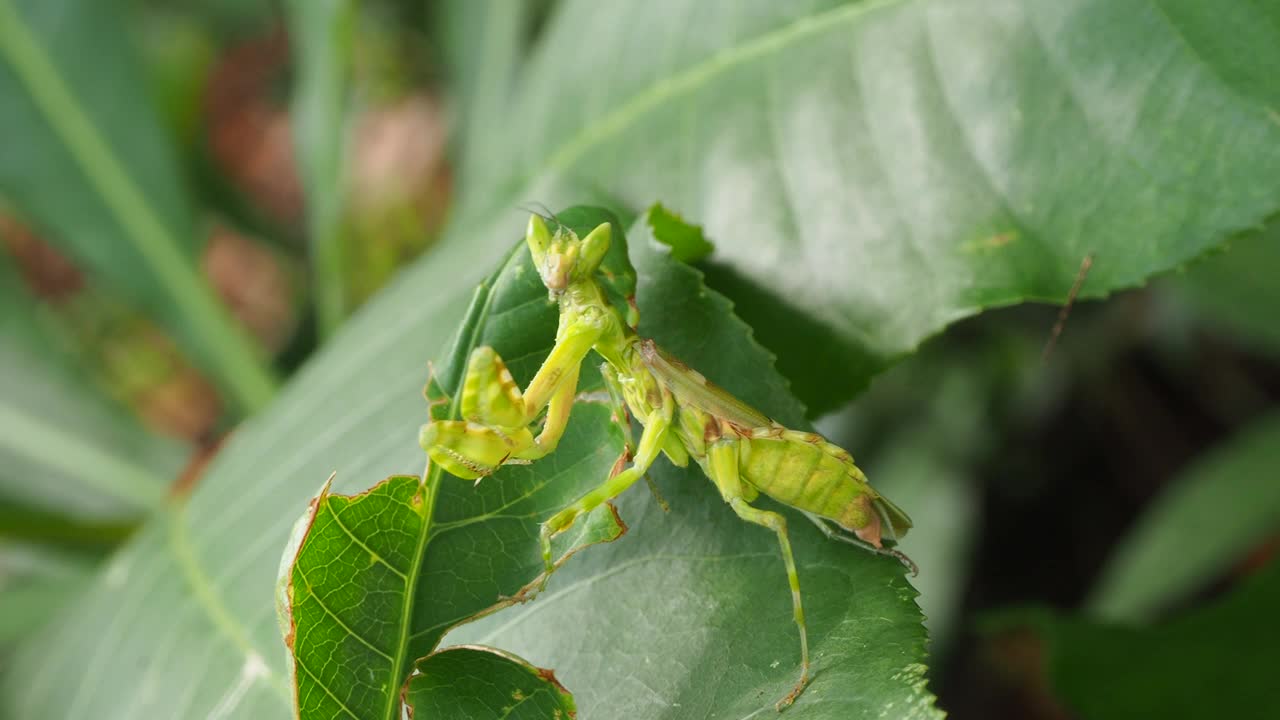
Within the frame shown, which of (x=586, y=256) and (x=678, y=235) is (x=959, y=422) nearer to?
(x=678, y=235)

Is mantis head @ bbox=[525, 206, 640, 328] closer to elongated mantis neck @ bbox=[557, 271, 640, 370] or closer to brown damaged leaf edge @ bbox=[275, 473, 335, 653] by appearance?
elongated mantis neck @ bbox=[557, 271, 640, 370]

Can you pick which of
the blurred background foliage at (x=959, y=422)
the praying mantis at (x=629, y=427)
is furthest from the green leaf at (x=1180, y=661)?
the praying mantis at (x=629, y=427)

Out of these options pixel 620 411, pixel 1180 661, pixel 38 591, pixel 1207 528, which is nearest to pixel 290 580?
pixel 620 411

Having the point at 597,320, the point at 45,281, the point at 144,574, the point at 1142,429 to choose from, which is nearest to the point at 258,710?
the point at 597,320

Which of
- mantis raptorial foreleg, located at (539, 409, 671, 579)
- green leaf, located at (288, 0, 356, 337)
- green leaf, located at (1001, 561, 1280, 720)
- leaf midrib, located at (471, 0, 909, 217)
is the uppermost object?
green leaf, located at (288, 0, 356, 337)

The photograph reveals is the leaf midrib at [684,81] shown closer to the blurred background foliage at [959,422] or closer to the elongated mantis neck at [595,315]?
the elongated mantis neck at [595,315]

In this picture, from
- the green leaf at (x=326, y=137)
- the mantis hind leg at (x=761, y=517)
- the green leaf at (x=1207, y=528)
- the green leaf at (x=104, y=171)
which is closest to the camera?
the mantis hind leg at (x=761, y=517)

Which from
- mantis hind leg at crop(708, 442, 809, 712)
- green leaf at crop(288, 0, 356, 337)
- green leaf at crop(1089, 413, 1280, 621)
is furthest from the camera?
green leaf at crop(288, 0, 356, 337)

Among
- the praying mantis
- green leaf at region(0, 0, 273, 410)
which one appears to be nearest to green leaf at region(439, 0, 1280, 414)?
the praying mantis

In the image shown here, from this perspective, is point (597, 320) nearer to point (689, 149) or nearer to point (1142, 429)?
A: point (689, 149)
